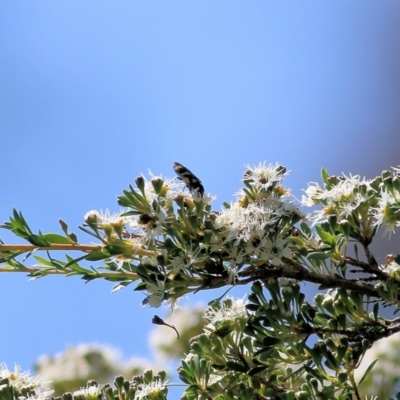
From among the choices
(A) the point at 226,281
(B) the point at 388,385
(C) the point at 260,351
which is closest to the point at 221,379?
(C) the point at 260,351

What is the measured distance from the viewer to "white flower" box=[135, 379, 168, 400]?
1.25 meters

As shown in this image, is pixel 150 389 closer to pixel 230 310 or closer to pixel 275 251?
pixel 230 310

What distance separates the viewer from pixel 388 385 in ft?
5.82

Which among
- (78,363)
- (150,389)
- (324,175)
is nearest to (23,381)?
(150,389)

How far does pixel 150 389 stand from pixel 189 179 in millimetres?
401

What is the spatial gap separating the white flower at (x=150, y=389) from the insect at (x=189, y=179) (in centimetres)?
38

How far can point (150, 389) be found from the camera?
1249mm

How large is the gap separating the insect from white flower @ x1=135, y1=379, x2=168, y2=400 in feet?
1.26

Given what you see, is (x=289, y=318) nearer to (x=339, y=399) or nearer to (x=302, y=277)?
(x=302, y=277)

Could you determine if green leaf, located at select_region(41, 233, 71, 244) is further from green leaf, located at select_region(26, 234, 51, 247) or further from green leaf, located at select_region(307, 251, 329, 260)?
green leaf, located at select_region(307, 251, 329, 260)

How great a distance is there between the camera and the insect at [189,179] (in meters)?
1.15

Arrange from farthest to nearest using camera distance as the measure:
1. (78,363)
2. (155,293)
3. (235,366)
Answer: (78,363), (235,366), (155,293)

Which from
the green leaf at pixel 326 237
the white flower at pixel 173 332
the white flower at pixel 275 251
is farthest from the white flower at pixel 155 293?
the white flower at pixel 173 332

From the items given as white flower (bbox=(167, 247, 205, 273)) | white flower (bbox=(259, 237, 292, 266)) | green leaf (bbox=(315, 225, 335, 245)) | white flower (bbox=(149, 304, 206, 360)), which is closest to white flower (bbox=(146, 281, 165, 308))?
white flower (bbox=(167, 247, 205, 273))
